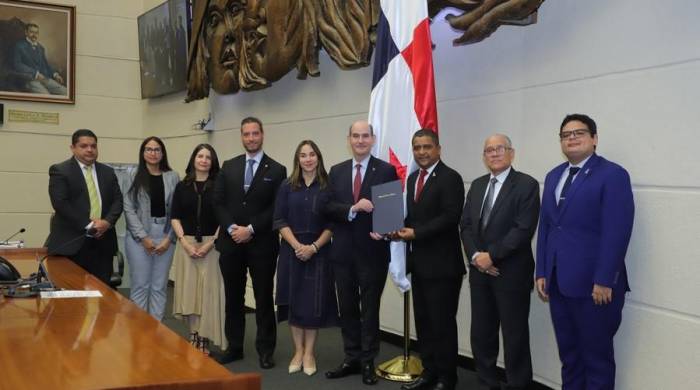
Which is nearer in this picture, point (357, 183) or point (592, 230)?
point (592, 230)

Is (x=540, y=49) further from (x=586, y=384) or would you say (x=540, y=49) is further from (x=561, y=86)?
(x=586, y=384)

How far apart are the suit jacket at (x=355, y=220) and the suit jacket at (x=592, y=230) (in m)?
1.00

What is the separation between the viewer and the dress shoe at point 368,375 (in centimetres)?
383

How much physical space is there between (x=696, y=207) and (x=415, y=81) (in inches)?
65.3

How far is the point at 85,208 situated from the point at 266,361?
1.55 m

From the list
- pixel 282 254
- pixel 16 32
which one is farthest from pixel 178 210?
pixel 16 32

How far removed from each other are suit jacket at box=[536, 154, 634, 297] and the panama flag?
962 mm

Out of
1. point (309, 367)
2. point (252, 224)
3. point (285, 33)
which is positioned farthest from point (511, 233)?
point (285, 33)

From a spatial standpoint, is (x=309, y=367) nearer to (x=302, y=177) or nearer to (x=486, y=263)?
(x=302, y=177)

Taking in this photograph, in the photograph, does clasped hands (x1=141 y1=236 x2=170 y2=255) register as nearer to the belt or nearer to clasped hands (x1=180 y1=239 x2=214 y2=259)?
the belt

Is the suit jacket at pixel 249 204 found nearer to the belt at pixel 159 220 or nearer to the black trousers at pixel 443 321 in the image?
the belt at pixel 159 220

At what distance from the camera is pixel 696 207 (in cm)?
292

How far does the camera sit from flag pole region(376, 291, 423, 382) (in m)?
3.94

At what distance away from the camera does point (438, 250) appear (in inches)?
143
